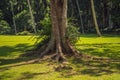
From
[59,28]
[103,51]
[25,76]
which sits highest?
[59,28]

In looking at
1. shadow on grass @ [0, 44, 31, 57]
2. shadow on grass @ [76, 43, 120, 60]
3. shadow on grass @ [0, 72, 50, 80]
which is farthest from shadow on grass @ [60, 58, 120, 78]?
shadow on grass @ [0, 44, 31, 57]

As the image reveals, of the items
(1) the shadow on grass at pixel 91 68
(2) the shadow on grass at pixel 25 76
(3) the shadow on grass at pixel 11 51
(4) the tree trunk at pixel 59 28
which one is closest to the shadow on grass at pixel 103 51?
(1) the shadow on grass at pixel 91 68

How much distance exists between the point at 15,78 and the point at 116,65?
576 centimetres

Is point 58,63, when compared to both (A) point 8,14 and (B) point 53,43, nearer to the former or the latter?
(B) point 53,43

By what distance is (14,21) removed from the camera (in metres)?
66.4

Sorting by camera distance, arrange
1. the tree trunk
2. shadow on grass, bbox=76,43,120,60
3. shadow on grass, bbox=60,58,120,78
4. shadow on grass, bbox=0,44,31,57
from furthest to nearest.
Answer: shadow on grass, bbox=0,44,31,57
shadow on grass, bbox=76,43,120,60
the tree trunk
shadow on grass, bbox=60,58,120,78

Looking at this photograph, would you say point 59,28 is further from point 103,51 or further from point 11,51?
point 11,51

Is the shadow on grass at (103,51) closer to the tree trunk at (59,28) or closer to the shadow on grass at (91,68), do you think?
the shadow on grass at (91,68)

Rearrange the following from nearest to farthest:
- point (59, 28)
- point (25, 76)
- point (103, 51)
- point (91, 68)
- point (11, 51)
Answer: point (25, 76)
point (91, 68)
point (59, 28)
point (103, 51)
point (11, 51)

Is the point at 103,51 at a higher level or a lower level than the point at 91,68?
lower

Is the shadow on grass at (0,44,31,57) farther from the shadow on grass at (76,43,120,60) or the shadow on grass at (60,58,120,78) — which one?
the shadow on grass at (60,58,120,78)

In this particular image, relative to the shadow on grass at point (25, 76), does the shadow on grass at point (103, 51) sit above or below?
below

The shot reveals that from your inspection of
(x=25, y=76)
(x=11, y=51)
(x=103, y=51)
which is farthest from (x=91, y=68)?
(x=11, y=51)

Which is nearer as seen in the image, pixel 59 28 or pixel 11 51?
pixel 59 28
